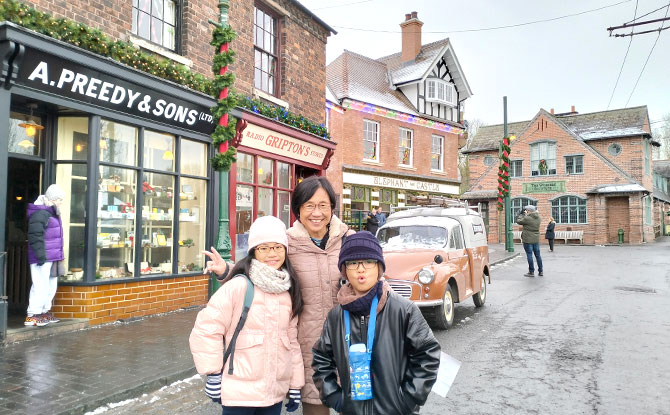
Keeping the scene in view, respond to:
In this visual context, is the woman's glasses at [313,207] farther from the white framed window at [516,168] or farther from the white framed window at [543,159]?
the white framed window at [516,168]

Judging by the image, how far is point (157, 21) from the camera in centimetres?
902

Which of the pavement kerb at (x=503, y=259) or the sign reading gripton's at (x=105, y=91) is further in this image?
the pavement kerb at (x=503, y=259)

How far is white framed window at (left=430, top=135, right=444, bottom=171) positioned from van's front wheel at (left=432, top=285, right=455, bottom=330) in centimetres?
2106

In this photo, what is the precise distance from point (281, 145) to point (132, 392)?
8140 millimetres

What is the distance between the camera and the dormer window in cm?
2817

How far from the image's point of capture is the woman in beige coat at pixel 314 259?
2715mm

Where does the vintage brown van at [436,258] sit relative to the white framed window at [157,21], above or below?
below

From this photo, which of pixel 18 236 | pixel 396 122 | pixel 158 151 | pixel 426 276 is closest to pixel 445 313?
pixel 426 276

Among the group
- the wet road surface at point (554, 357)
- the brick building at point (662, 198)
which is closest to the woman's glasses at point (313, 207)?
the wet road surface at point (554, 357)

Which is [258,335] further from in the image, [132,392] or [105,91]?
[105,91]

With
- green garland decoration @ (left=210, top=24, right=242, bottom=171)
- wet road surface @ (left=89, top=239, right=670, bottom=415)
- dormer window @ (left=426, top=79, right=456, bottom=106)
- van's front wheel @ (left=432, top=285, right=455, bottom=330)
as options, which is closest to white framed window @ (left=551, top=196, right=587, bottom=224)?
dormer window @ (left=426, top=79, right=456, bottom=106)

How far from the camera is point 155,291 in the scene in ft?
27.6

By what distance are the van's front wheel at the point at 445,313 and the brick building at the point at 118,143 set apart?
462 cm

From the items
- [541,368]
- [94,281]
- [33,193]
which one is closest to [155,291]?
[94,281]
